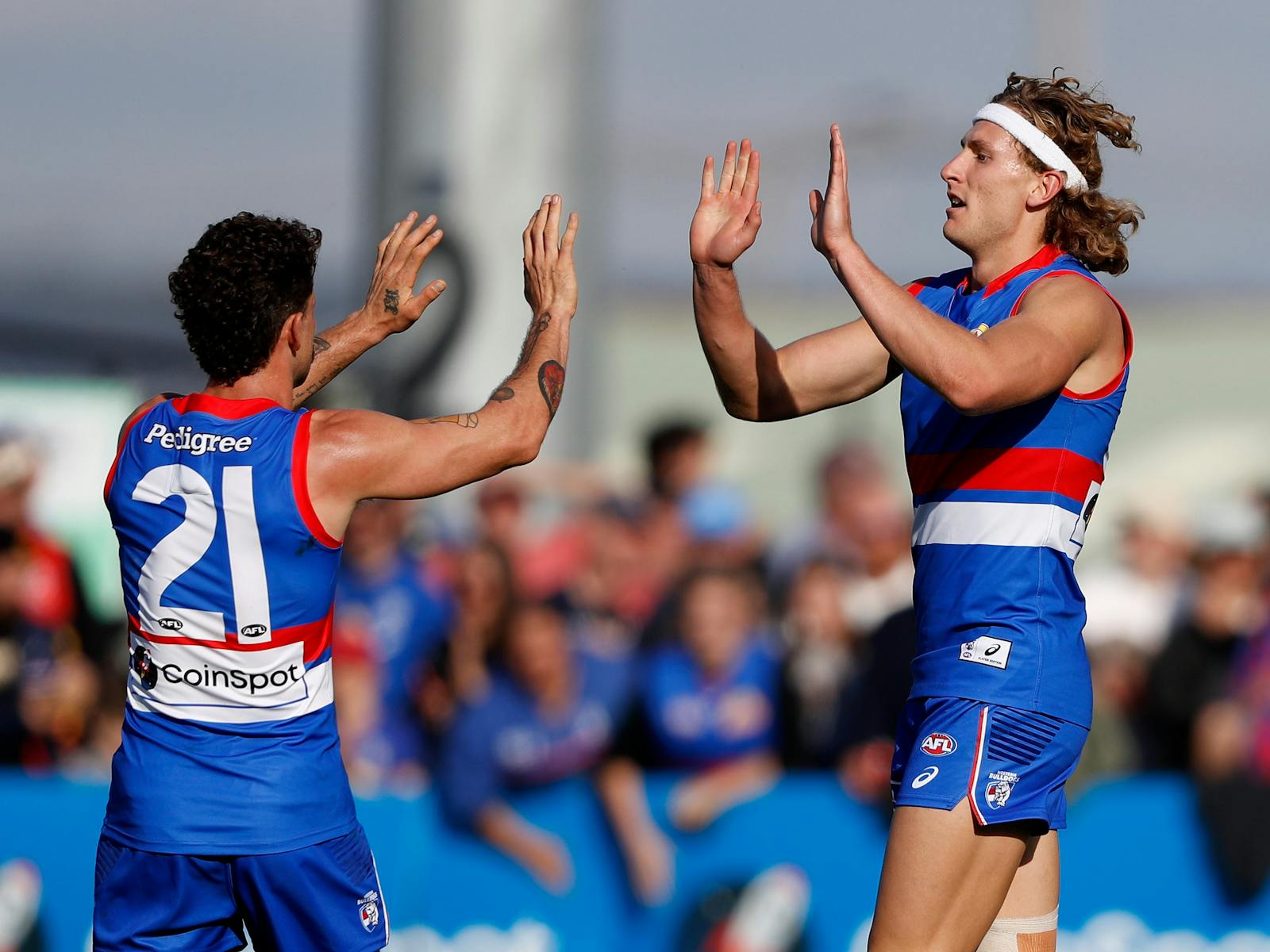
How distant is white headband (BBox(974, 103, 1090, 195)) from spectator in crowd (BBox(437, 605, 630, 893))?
13.6 ft

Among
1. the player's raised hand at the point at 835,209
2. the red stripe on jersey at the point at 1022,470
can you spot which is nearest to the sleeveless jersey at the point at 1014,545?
the red stripe on jersey at the point at 1022,470

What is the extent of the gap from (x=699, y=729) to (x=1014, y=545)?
3.85 m

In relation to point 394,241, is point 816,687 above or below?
below

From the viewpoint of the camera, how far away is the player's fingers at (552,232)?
445 centimetres

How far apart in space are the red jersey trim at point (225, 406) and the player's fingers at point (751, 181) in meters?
1.41

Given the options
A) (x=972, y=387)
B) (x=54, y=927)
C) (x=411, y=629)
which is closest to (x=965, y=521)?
(x=972, y=387)

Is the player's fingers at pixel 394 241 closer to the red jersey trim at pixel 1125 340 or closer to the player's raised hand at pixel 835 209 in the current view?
the player's raised hand at pixel 835 209

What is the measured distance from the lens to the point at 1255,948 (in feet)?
24.8

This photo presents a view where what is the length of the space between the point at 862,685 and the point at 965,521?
3.58 m

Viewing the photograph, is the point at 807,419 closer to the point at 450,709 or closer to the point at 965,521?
the point at 450,709

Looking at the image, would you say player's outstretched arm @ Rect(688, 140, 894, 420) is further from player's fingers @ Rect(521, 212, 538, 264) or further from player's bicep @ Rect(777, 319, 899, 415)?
player's fingers @ Rect(521, 212, 538, 264)

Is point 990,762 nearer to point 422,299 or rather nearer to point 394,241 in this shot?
point 422,299

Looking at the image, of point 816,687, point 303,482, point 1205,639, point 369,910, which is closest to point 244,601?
point 303,482

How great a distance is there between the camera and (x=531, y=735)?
7.89 metres
